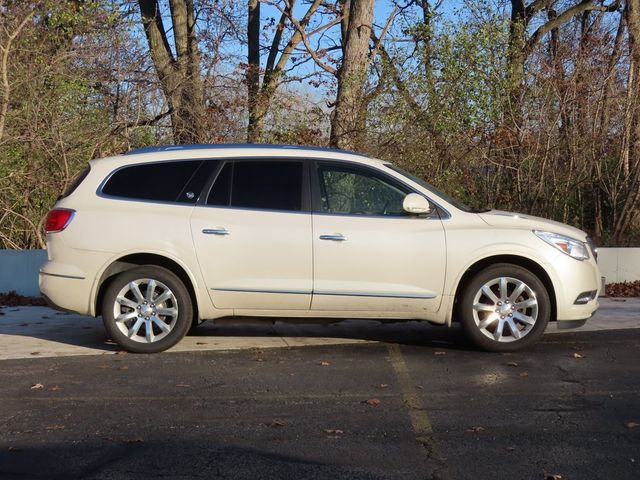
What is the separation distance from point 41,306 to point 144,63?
6976mm

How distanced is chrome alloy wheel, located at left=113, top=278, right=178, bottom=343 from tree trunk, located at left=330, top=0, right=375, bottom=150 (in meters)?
6.86

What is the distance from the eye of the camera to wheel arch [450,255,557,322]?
8.18m

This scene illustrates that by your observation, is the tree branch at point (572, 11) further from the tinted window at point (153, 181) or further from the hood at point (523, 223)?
the tinted window at point (153, 181)

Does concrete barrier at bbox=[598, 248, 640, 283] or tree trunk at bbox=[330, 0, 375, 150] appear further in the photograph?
tree trunk at bbox=[330, 0, 375, 150]

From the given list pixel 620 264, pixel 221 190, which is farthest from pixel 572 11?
pixel 221 190

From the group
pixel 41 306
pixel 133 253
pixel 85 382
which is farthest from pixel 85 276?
pixel 41 306

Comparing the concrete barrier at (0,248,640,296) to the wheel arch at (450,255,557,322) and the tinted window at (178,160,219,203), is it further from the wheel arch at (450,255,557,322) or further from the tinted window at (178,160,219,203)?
the wheel arch at (450,255,557,322)

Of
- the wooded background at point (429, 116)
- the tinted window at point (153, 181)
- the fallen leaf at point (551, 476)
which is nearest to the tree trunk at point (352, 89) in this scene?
the wooded background at point (429, 116)

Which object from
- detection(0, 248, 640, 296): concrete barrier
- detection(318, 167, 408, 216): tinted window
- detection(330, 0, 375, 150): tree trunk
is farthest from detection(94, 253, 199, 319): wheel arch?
detection(330, 0, 375, 150): tree trunk

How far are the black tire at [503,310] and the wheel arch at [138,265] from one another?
8.12 ft

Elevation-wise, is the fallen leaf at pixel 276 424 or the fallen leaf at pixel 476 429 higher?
the fallen leaf at pixel 476 429

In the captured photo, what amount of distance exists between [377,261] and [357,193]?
73 cm

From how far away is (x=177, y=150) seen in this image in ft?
27.9

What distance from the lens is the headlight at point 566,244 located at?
8172mm
